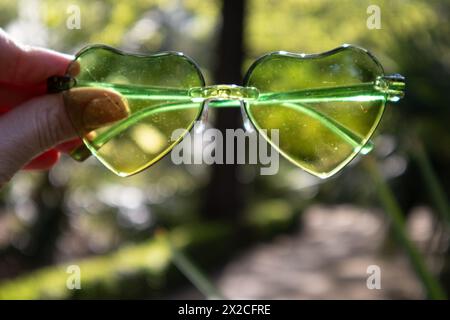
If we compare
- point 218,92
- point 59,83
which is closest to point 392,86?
point 218,92

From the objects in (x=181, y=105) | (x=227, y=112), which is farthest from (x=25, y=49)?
(x=227, y=112)

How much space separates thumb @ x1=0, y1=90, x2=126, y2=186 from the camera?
2.66ft

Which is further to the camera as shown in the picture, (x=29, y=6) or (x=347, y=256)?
(x=347, y=256)

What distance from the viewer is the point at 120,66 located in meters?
0.89

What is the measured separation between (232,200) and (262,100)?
5.97 metres

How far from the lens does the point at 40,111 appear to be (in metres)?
0.83

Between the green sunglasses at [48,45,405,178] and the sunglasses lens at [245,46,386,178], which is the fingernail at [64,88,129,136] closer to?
the green sunglasses at [48,45,405,178]

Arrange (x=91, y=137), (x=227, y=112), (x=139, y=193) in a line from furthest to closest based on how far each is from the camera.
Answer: (x=139, y=193), (x=227, y=112), (x=91, y=137)

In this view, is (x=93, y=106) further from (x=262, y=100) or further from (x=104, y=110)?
(x=262, y=100)

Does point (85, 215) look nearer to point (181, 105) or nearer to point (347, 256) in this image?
point (347, 256)

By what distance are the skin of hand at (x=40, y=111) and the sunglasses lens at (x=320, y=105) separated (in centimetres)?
23

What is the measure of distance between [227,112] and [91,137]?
5.17 m

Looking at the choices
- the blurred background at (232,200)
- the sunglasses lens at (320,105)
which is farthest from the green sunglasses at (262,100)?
the blurred background at (232,200)
